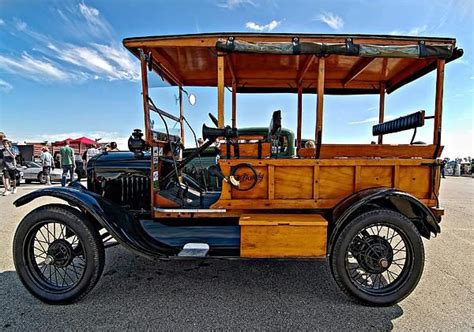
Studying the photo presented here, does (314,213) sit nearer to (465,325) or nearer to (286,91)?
(465,325)

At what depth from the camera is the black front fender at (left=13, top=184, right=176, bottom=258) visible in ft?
7.84

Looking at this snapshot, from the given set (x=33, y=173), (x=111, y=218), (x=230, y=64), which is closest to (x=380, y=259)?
(x=111, y=218)

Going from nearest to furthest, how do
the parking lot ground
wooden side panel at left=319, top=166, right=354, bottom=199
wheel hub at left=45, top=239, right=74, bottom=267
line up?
the parking lot ground, wheel hub at left=45, top=239, right=74, bottom=267, wooden side panel at left=319, top=166, right=354, bottom=199

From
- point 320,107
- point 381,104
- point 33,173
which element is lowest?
point 33,173

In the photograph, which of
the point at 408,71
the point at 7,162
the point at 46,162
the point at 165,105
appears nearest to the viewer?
the point at 165,105

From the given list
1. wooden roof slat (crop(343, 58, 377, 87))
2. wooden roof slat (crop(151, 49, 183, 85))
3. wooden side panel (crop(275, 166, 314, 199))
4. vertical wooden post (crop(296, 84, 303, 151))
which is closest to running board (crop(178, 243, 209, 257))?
wooden side panel (crop(275, 166, 314, 199))

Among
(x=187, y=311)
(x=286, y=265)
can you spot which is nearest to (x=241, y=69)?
(x=286, y=265)

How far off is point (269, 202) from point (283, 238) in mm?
377

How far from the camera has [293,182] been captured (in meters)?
2.58

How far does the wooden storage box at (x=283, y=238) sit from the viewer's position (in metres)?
2.36

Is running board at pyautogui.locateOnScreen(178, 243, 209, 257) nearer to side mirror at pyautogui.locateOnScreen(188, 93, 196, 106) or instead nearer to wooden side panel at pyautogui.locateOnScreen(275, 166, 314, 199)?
wooden side panel at pyautogui.locateOnScreen(275, 166, 314, 199)

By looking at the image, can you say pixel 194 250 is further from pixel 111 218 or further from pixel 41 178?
pixel 41 178

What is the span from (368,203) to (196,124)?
2232 millimetres

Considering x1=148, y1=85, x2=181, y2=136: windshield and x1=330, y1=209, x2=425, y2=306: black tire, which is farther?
x1=148, y1=85, x2=181, y2=136: windshield
